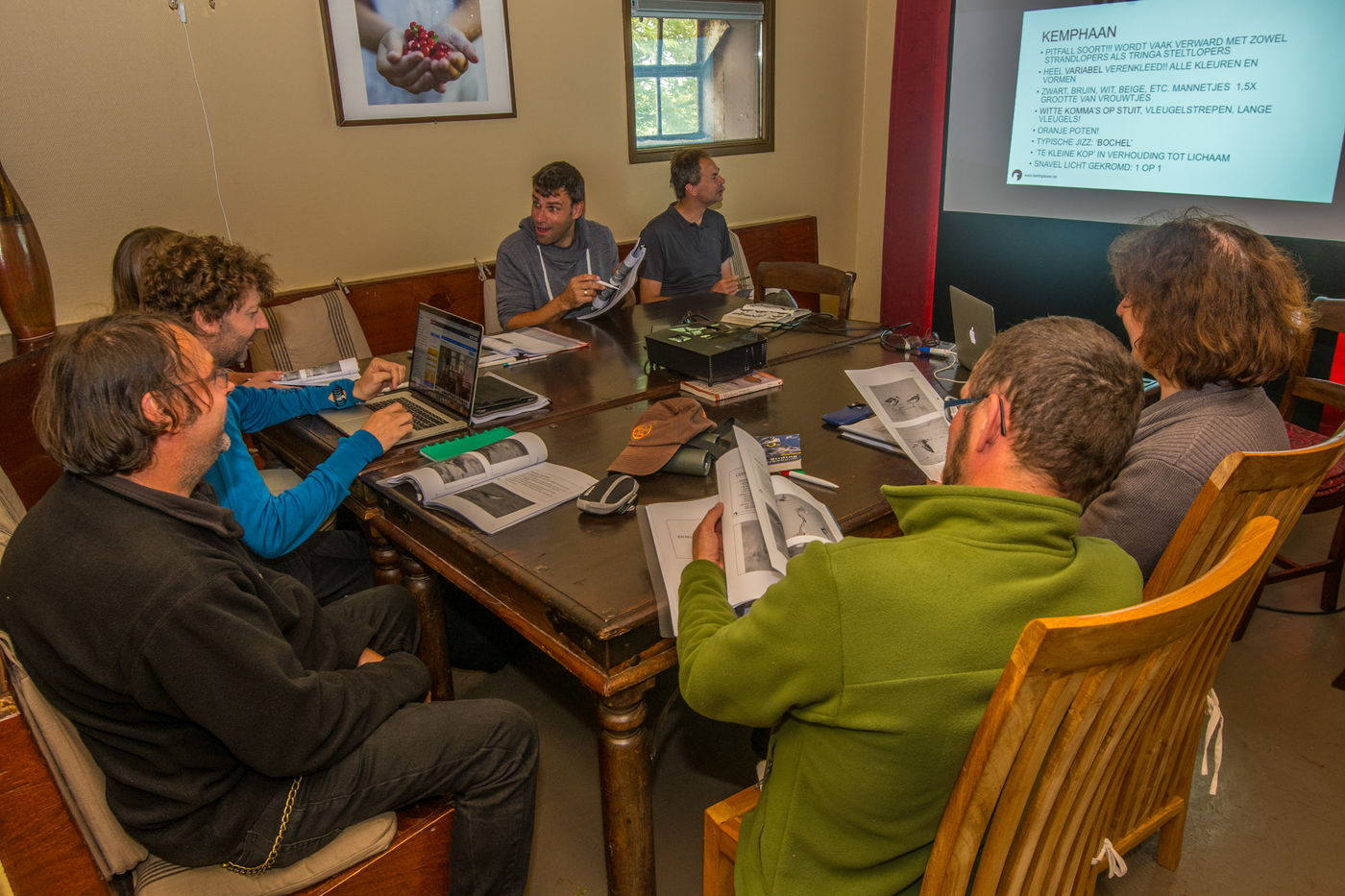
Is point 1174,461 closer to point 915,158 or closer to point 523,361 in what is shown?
point 523,361

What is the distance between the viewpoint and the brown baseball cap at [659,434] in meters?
1.77

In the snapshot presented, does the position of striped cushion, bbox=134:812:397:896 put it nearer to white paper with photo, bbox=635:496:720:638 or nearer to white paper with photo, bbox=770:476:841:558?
white paper with photo, bbox=635:496:720:638

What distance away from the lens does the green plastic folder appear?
6.22ft

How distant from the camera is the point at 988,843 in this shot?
37.6 inches

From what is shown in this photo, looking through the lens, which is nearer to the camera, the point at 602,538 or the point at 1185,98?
the point at 602,538

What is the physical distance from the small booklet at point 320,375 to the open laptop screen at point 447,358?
9.5 inches

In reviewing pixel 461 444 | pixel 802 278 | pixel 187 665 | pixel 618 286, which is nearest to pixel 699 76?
pixel 802 278

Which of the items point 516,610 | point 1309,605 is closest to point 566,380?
point 516,610

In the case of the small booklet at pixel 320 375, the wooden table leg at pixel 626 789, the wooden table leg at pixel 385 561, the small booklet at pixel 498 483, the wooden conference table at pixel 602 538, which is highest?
the small booklet at pixel 320 375

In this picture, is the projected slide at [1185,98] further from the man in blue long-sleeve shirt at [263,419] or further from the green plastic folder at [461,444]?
the man in blue long-sleeve shirt at [263,419]

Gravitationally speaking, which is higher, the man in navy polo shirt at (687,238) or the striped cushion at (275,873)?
the man in navy polo shirt at (687,238)

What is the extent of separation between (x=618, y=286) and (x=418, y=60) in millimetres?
1442

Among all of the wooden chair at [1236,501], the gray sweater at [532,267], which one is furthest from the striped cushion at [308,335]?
the wooden chair at [1236,501]

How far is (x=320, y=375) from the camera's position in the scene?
2.46m
